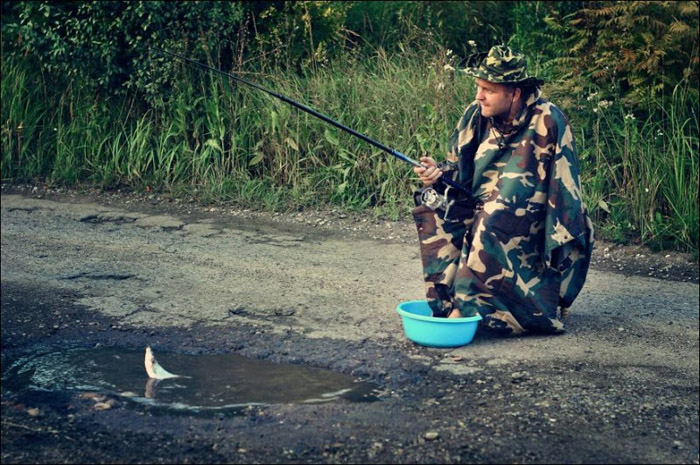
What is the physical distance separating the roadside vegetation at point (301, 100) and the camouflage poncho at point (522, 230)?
2.14 m

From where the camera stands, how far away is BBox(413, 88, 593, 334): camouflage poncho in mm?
4695

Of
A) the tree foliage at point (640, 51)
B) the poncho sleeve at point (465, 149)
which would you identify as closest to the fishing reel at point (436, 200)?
the poncho sleeve at point (465, 149)

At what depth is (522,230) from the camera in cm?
474

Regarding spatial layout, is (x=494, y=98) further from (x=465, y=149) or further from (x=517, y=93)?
(x=465, y=149)

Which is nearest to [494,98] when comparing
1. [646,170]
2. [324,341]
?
[324,341]

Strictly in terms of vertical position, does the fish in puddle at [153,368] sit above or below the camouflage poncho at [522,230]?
below

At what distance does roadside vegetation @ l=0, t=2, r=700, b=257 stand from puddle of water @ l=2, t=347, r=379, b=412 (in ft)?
10.5

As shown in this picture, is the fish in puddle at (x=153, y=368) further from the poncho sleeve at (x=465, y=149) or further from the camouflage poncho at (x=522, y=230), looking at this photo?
the poncho sleeve at (x=465, y=149)

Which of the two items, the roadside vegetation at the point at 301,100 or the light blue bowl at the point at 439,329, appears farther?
the roadside vegetation at the point at 301,100

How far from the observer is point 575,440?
360 cm

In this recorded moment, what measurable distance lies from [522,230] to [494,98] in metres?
0.67

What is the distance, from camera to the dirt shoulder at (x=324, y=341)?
140 inches

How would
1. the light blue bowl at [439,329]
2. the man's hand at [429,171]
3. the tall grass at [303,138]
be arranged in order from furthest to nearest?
1. the tall grass at [303,138]
2. the man's hand at [429,171]
3. the light blue bowl at [439,329]

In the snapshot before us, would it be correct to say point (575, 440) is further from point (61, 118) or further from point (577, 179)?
point (61, 118)
